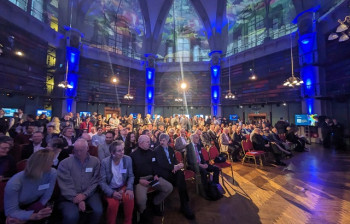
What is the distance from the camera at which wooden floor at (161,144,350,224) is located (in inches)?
98.7

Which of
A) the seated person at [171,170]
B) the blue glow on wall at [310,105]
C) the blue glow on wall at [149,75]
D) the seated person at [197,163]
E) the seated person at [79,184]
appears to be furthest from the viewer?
the blue glow on wall at [149,75]

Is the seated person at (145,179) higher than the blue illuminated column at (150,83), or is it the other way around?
the blue illuminated column at (150,83)

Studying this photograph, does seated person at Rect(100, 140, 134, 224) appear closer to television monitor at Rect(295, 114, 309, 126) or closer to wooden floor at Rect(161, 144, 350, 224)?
wooden floor at Rect(161, 144, 350, 224)

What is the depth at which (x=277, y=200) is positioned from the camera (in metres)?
3.07

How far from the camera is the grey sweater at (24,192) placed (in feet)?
5.00

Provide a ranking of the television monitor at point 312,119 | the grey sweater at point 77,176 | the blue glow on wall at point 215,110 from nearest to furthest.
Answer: the grey sweater at point 77,176, the television monitor at point 312,119, the blue glow on wall at point 215,110

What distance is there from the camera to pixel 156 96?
1686 cm

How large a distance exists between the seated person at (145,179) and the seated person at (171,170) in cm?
14

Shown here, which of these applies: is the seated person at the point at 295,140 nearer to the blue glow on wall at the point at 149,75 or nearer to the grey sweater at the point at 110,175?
the grey sweater at the point at 110,175

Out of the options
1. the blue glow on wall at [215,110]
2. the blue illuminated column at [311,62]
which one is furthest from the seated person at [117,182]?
the blue glow on wall at [215,110]

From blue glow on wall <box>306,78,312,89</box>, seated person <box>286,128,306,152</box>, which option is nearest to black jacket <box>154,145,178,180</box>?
seated person <box>286,128,306,152</box>

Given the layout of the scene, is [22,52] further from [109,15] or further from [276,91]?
[276,91]

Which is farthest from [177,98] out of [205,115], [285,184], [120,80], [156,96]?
[285,184]

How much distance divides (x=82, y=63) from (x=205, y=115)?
13060mm
